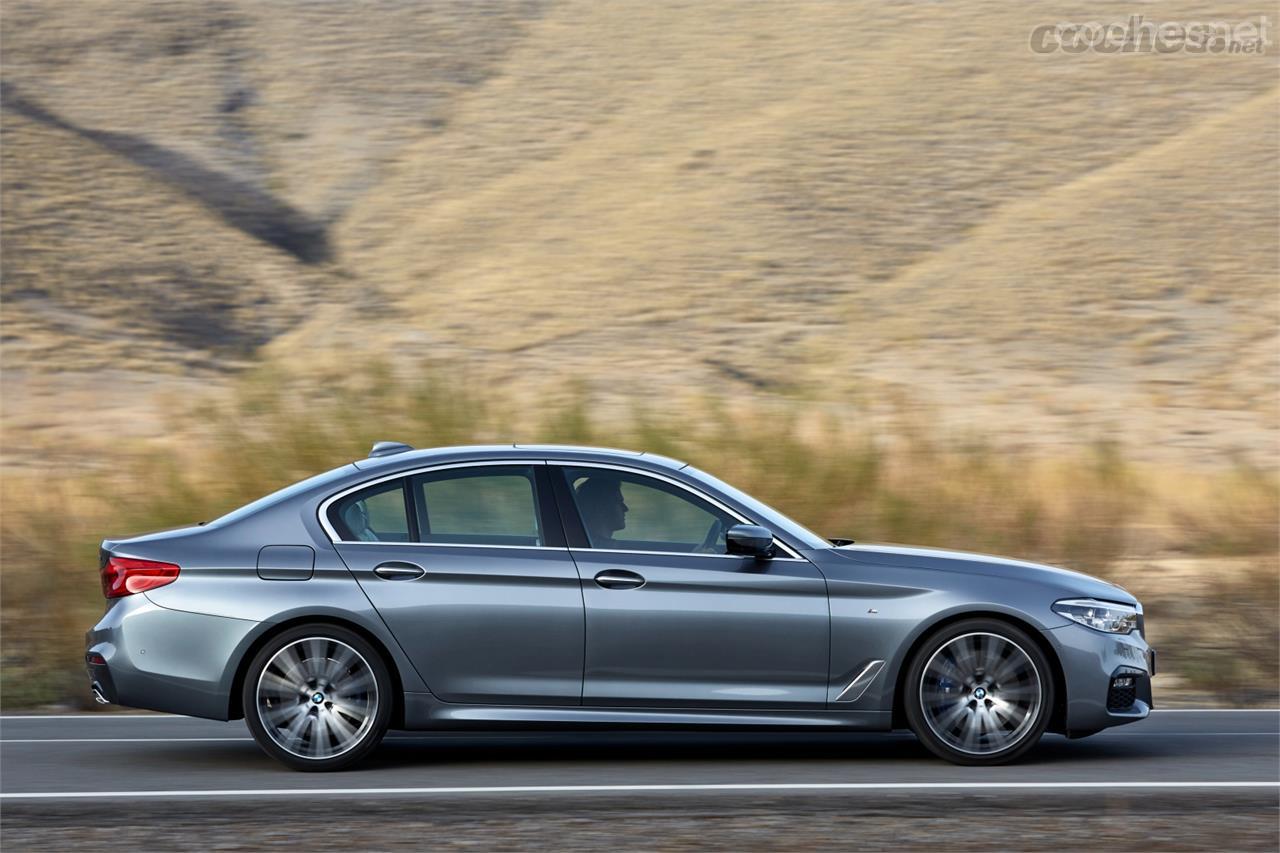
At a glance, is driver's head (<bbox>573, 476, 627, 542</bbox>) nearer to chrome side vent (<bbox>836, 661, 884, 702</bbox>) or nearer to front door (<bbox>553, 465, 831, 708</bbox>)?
front door (<bbox>553, 465, 831, 708</bbox>)

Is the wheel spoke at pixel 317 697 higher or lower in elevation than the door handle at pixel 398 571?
lower

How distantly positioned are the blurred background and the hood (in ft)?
12.1

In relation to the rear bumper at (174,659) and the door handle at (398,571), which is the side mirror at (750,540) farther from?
the rear bumper at (174,659)

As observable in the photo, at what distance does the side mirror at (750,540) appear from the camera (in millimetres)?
8312

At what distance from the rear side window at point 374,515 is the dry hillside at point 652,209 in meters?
18.2

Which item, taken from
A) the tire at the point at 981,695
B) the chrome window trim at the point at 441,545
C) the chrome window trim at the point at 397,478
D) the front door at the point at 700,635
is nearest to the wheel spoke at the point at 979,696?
the tire at the point at 981,695

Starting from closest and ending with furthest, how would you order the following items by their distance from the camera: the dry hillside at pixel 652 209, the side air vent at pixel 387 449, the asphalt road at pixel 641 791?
the asphalt road at pixel 641 791, the side air vent at pixel 387 449, the dry hillside at pixel 652 209

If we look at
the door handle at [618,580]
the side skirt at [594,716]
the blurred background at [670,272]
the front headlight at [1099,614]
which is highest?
the blurred background at [670,272]

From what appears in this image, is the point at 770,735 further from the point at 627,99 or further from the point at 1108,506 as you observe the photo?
the point at 627,99

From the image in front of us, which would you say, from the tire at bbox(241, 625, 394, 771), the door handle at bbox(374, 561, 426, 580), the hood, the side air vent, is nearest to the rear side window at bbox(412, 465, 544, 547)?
the door handle at bbox(374, 561, 426, 580)

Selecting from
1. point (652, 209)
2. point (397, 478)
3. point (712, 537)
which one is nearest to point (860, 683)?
point (712, 537)

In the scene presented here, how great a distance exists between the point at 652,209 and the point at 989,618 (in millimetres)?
33046

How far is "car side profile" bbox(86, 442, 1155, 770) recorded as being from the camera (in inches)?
327

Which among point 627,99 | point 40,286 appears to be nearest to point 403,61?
point 627,99
